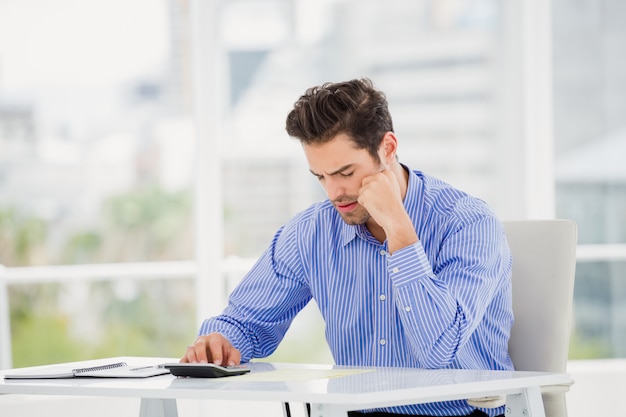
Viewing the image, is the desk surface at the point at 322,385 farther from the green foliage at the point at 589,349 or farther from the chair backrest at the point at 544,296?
the green foliage at the point at 589,349

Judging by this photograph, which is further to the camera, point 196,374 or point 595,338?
point 595,338

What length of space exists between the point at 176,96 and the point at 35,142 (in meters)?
0.73

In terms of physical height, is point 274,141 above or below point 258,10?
below

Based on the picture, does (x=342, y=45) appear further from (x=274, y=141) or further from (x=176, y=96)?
(x=176, y=96)

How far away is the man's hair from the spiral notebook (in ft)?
2.02

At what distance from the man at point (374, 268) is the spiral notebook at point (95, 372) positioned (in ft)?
0.45

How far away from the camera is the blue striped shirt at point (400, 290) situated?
1.89m

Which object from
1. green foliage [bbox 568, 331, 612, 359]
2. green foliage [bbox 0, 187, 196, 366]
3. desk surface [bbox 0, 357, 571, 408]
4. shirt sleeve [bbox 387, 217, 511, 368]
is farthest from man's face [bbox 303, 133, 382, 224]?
green foliage [bbox 568, 331, 612, 359]

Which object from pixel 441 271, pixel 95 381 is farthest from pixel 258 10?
pixel 95 381

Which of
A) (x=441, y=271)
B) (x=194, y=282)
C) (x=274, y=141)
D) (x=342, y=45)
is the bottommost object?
(x=194, y=282)

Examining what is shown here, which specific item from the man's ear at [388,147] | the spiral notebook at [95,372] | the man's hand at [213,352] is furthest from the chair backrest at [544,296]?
the spiral notebook at [95,372]

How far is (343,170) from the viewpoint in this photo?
2084 millimetres

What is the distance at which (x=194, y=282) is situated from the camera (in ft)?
14.4

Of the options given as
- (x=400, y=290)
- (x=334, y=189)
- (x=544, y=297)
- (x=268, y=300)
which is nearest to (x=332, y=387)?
(x=400, y=290)
